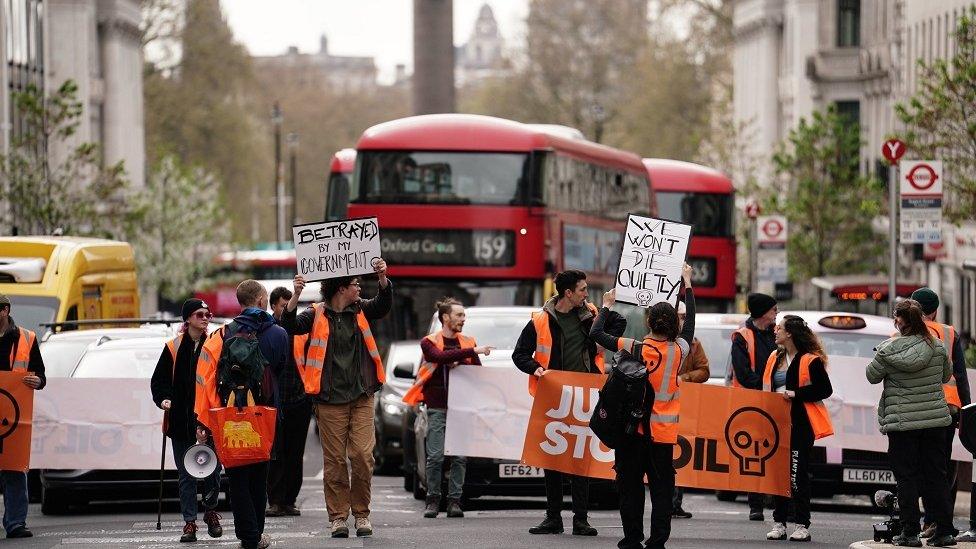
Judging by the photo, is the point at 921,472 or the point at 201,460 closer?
the point at 201,460

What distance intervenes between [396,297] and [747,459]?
12882 mm

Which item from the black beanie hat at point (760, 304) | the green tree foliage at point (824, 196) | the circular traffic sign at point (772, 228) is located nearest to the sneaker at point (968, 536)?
the black beanie hat at point (760, 304)

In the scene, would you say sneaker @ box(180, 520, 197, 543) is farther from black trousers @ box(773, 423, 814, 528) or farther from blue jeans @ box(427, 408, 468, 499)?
black trousers @ box(773, 423, 814, 528)

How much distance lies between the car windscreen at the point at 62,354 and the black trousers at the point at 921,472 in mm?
7843

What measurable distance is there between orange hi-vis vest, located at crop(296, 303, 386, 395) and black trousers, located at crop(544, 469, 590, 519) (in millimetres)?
1404

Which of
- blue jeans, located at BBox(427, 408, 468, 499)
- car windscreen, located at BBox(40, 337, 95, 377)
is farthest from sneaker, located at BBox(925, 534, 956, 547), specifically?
car windscreen, located at BBox(40, 337, 95, 377)

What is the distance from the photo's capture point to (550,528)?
49.4 ft

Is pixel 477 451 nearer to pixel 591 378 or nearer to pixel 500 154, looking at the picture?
pixel 591 378

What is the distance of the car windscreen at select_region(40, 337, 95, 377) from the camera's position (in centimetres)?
1947

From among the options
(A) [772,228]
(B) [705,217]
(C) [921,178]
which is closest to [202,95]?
(B) [705,217]

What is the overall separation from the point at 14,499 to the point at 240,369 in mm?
2993

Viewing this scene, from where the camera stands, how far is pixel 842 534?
15.7 metres

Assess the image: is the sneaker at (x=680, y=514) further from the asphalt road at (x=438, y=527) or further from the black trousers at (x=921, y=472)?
the black trousers at (x=921, y=472)

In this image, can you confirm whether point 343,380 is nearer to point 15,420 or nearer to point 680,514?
point 15,420
